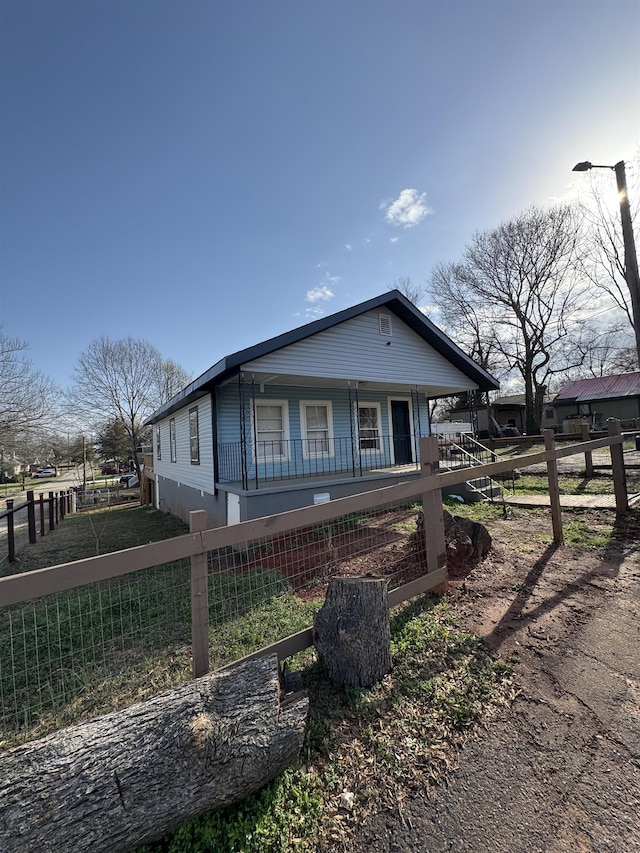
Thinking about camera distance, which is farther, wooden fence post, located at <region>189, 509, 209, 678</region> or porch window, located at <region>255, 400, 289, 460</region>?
porch window, located at <region>255, 400, 289, 460</region>

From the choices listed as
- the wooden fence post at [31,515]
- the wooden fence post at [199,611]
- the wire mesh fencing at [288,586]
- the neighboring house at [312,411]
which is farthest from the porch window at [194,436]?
the wooden fence post at [199,611]

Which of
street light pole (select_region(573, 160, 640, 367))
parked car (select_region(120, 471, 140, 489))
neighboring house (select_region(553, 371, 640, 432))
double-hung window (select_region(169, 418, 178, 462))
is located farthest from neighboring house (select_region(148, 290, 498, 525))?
neighboring house (select_region(553, 371, 640, 432))

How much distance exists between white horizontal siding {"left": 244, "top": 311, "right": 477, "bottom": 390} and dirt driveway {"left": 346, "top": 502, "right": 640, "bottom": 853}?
580 centimetres

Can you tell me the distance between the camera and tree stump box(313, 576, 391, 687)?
2418 millimetres

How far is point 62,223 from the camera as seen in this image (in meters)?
10.2

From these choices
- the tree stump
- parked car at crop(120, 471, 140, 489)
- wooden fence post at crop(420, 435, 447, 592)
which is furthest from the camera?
parked car at crop(120, 471, 140, 489)

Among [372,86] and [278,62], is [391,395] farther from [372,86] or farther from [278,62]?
[278,62]

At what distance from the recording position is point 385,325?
10133mm

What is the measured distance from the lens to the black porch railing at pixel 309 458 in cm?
A: 880

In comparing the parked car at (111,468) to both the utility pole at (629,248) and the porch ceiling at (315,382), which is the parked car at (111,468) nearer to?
the porch ceiling at (315,382)

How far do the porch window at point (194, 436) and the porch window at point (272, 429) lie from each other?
78.5 inches

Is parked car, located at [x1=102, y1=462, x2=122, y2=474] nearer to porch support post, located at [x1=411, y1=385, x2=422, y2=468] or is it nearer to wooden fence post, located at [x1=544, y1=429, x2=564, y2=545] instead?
porch support post, located at [x1=411, y1=385, x2=422, y2=468]

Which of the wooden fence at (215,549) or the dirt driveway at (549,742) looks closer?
the dirt driveway at (549,742)

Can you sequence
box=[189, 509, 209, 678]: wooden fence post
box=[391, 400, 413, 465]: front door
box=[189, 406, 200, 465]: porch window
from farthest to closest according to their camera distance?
1. box=[391, 400, 413, 465]: front door
2. box=[189, 406, 200, 465]: porch window
3. box=[189, 509, 209, 678]: wooden fence post
